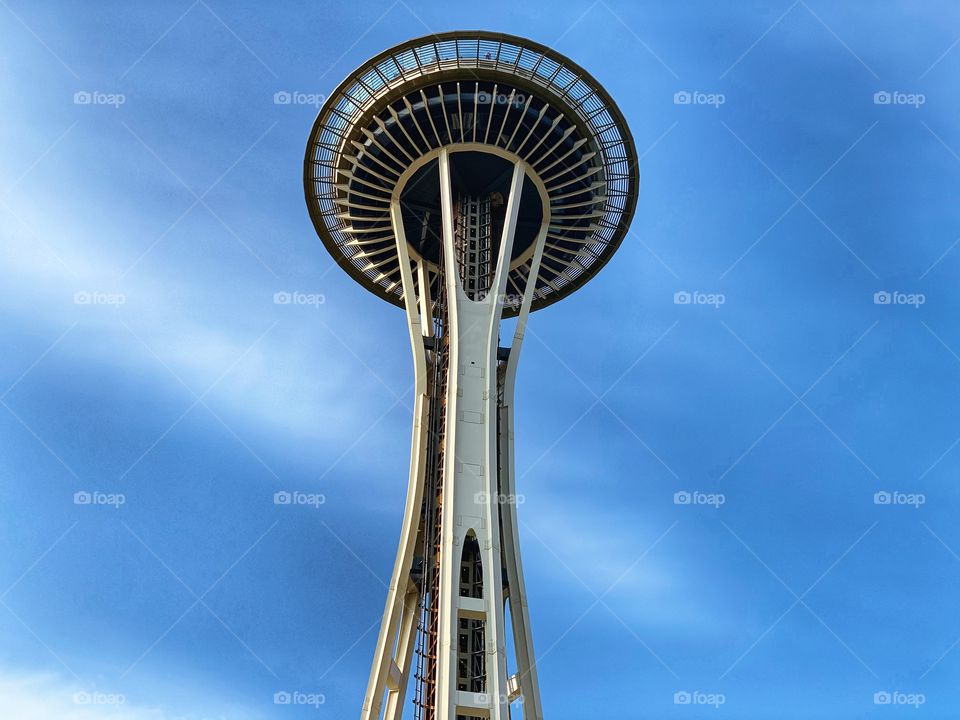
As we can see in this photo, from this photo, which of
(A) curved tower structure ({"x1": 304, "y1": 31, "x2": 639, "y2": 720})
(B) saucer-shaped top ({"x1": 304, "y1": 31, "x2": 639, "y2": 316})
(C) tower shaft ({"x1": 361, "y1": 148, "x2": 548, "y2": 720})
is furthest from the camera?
(B) saucer-shaped top ({"x1": 304, "y1": 31, "x2": 639, "y2": 316})

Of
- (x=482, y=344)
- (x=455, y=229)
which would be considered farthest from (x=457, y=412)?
Answer: (x=455, y=229)

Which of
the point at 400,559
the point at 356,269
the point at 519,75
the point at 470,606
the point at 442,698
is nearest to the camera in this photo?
the point at 442,698

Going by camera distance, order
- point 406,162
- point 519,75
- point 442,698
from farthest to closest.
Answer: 1. point 406,162
2. point 519,75
3. point 442,698

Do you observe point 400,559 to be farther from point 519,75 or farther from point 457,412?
point 519,75
